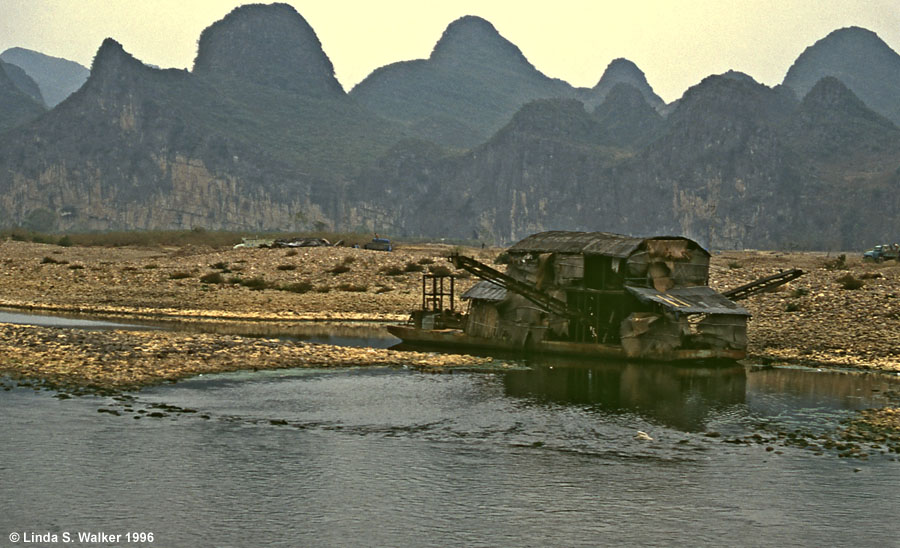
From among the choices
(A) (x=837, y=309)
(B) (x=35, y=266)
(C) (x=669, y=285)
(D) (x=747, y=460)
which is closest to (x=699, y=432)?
(D) (x=747, y=460)

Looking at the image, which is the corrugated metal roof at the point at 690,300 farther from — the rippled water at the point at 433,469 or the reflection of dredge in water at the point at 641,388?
the rippled water at the point at 433,469

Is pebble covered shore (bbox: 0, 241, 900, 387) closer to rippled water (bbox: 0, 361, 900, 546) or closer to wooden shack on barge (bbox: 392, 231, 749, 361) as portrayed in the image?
wooden shack on barge (bbox: 392, 231, 749, 361)

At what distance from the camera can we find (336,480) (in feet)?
69.5

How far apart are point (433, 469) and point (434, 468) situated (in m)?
0.08

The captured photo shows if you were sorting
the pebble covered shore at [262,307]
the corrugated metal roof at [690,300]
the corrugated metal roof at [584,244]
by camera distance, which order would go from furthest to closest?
1. the corrugated metal roof at [584,244]
2. the corrugated metal roof at [690,300]
3. the pebble covered shore at [262,307]

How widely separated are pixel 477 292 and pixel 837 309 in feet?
63.7

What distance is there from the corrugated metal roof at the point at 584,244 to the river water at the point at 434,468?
10.5 metres

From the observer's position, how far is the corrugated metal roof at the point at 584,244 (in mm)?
42000

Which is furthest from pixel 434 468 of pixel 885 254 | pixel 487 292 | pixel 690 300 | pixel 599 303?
pixel 885 254

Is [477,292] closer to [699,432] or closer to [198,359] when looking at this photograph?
[198,359]

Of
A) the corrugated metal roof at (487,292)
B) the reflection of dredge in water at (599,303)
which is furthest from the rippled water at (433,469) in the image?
the corrugated metal roof at (487,292)

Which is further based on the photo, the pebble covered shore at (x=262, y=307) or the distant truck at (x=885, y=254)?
the distant truck at (x=885, y=254)

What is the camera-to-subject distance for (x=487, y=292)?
44.7m

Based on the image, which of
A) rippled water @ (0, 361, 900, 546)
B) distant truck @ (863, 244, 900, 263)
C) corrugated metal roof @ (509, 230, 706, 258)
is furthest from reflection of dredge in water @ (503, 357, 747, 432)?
distant truck @ (863, 244, 900, 263)
